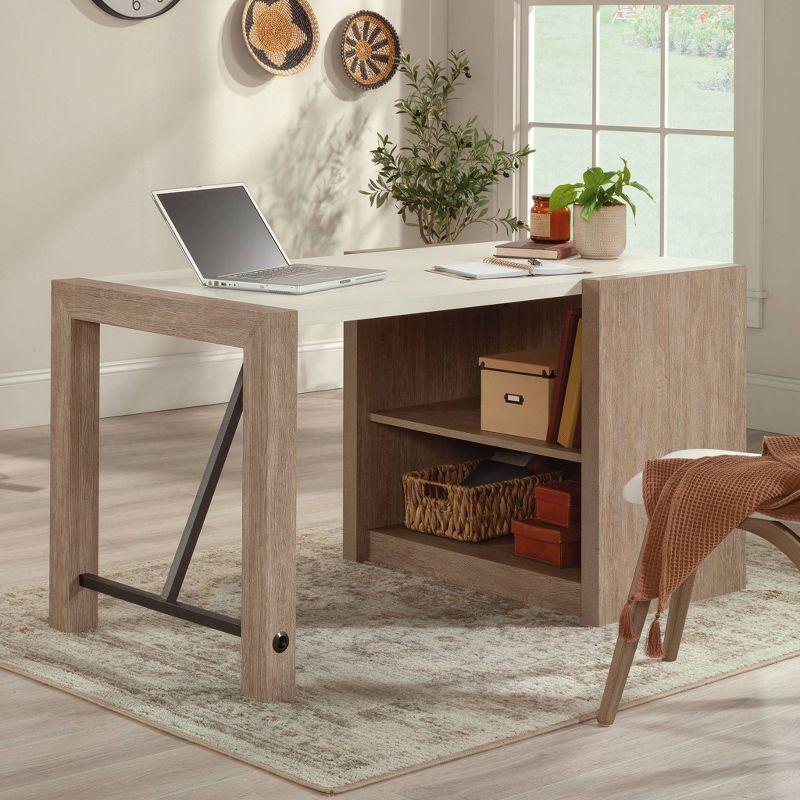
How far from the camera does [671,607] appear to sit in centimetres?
301

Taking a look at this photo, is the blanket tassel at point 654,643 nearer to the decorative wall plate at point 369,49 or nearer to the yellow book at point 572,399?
the yellow book at point 572,399

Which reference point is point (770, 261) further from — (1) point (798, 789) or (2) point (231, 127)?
(1) point (798, 789)

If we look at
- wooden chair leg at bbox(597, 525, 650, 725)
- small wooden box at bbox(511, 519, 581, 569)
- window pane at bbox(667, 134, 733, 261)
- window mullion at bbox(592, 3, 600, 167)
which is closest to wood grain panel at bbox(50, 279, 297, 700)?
wooden chair leg at bbox(597, 525, 650, 725)

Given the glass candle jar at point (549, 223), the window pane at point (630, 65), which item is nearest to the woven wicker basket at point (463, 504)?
the glass candle jar at point (549, 223)

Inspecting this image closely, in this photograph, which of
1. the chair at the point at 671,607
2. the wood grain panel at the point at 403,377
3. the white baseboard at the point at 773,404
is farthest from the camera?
the white baseboard at the point at 773,404

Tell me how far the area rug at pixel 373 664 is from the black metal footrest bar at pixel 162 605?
0.09m

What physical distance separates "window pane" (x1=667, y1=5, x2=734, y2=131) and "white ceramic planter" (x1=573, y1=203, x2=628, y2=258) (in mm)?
2208

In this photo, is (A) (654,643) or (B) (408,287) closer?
(A) (654,643)

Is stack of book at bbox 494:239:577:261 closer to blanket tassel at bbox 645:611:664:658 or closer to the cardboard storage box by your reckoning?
the cardboard storage box

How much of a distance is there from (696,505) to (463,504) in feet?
3.76

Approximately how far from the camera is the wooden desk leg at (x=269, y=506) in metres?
2.70

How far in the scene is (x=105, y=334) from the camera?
5.61 metres

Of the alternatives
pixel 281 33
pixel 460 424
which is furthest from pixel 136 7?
pixel 460 424

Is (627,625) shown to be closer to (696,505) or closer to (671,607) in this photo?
(696,505)
